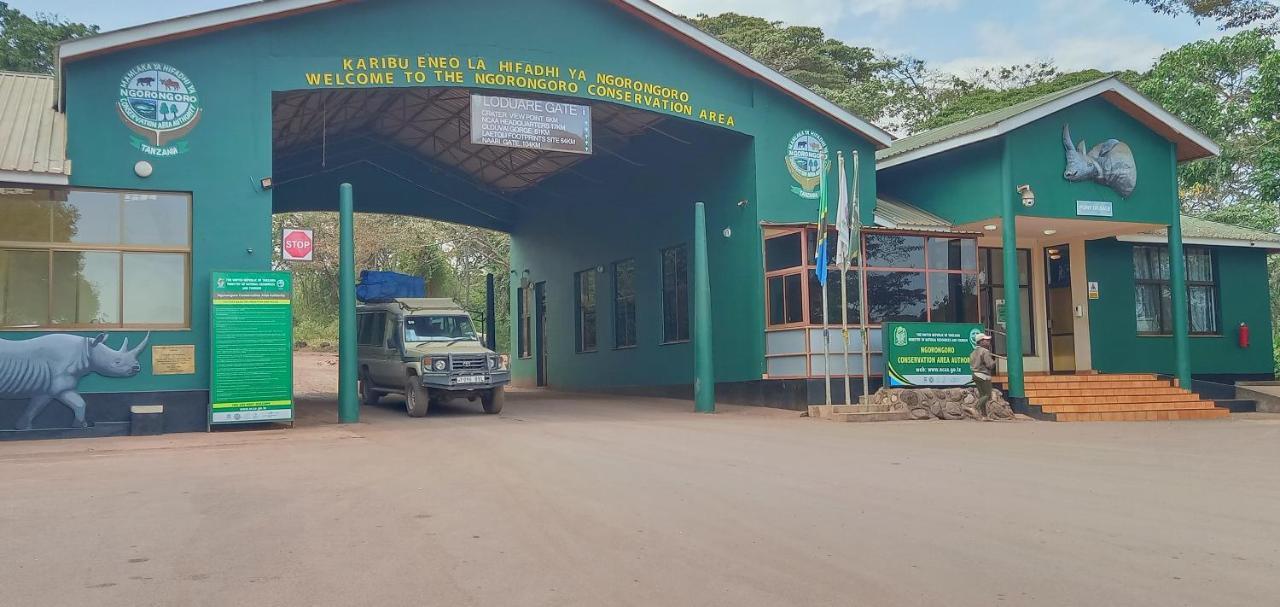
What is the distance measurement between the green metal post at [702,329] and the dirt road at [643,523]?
239 inches

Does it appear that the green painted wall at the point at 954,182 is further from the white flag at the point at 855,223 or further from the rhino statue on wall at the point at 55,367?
the rhino statue on wall at the point at 55,367

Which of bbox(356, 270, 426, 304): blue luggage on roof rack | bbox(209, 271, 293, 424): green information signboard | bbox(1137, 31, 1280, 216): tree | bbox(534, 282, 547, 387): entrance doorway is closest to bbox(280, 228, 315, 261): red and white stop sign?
bbox(209, 271, 293, 424): green information signboard

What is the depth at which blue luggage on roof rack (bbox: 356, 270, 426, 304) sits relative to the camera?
21.0m

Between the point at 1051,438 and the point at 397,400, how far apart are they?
14.1 meters

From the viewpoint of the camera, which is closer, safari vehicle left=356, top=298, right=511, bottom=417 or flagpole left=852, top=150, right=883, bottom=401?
safari vehicle left=356, top=298, right=511, bottom=417

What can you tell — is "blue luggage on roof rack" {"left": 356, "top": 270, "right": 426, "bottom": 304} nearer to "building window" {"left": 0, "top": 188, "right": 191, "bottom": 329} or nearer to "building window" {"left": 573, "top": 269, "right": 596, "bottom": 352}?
"building window" {"left": 0, "top": 188, "right": 191, "bottom": 329}

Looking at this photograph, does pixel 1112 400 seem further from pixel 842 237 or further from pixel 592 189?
pixel 592 189

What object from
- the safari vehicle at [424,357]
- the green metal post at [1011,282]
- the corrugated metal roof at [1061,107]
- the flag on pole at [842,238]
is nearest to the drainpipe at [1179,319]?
the corrugated metal roof at [1061,107]

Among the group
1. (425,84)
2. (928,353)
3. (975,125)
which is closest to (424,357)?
(425,84)

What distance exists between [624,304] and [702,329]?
6.91 m

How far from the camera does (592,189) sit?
26.5 metres

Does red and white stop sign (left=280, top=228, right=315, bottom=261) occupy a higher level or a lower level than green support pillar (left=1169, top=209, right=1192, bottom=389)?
higher

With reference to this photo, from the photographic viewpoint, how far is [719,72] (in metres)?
19.6

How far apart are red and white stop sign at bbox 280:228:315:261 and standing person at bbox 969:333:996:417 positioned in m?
11.2
